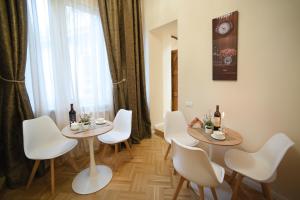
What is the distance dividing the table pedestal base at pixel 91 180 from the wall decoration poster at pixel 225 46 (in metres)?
2.09

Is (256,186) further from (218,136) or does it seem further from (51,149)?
(51,149)

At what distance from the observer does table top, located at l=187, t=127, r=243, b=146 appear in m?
1.63

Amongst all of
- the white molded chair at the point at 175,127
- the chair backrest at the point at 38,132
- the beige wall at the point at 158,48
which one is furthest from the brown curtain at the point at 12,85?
the beige wall at the point at 158,48

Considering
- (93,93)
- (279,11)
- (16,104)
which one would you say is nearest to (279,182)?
(279,11)

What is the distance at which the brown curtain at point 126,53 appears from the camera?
2736mm

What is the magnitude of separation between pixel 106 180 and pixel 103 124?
76 centimetres

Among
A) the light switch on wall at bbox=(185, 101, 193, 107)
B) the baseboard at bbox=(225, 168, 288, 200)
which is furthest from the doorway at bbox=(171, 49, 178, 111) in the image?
the baseboard at bbox=(225, 168, 288, 200)

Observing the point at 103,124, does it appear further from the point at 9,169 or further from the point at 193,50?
the point at 193,50

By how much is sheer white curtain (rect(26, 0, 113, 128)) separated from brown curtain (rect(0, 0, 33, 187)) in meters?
0.17

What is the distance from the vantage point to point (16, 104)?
198cm

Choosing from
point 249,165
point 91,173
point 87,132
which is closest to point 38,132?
point 87,132

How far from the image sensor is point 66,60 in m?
2.42

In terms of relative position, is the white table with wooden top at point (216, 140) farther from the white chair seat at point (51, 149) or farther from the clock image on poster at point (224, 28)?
the white chair seat at point (51, 149)

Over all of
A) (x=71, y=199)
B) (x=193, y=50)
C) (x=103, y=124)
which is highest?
(x=193, y=50)
